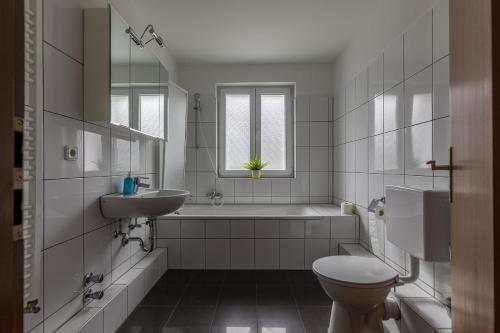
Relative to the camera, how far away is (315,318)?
1852mm

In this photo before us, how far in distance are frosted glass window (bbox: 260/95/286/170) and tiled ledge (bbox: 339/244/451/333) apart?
2.06m

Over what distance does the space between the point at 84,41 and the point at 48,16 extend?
26cm

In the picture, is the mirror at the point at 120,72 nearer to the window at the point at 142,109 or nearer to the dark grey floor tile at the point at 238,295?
the window at the point at 142,109

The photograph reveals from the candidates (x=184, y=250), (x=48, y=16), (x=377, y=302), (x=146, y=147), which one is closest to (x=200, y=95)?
(x=146, y=147)

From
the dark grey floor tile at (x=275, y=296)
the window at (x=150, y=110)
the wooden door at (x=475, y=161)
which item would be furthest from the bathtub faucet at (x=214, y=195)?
the wooden door at (x=475, y=161)

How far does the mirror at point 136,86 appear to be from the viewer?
65.4 inches

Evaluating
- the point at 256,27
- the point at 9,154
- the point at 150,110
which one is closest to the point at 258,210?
the point at 150,110

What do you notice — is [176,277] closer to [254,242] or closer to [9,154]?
[254,242]

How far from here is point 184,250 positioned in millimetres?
2607

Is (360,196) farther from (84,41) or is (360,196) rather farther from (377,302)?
(84,41)

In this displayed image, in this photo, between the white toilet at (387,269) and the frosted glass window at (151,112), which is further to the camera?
the frosted glass window at (151,112)

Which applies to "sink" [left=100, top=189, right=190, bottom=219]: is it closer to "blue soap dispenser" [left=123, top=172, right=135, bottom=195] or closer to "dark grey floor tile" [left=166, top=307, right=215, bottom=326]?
"blue soap dispenser" [left=123, top=172, right=135, bottom=195]

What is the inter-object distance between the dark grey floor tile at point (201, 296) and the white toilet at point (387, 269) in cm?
90

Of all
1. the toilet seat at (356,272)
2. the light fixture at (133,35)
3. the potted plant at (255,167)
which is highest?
the light fixture at (133,35)
